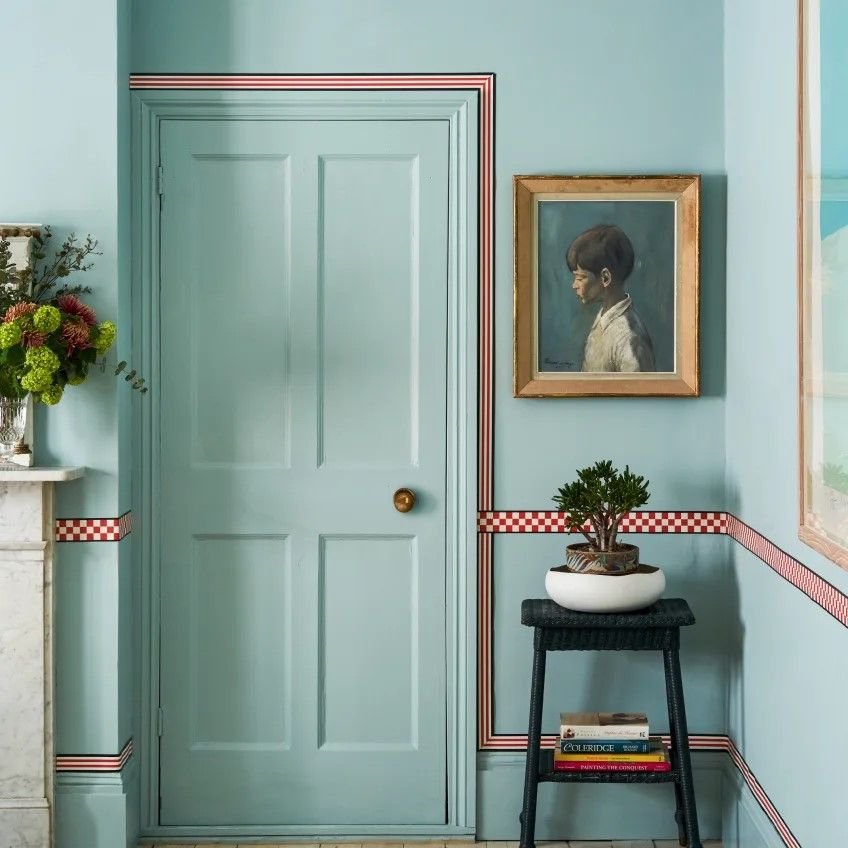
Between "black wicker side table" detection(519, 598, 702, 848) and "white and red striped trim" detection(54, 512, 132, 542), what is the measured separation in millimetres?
1153

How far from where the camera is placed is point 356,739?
9.59ft

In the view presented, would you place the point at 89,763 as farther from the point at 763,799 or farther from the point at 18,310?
the point at 763,799

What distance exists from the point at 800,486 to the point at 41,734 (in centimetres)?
207

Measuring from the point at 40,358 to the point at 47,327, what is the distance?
0.26 feet

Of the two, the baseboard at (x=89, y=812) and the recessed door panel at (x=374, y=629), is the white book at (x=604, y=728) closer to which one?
the recessed door panel at (x=374, y=629)

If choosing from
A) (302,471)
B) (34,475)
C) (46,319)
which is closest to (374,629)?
(302,471)

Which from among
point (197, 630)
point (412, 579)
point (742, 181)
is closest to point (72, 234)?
point (197, 630)

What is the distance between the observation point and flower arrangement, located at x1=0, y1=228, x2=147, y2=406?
244cm

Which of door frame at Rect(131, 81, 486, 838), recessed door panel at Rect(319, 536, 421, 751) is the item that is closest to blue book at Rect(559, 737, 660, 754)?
door frame at Rect(131, 81, 486, 838)

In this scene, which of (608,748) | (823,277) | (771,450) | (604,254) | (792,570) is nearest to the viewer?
(823,277)

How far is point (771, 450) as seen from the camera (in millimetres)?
2412

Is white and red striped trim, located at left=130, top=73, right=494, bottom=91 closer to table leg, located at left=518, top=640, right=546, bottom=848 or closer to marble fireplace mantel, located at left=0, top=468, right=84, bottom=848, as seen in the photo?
marble fireplace mantel, located at left=0, top=468, right=84, bottom=848

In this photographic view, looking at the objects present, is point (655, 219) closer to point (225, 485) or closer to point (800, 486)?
point (800, 486)

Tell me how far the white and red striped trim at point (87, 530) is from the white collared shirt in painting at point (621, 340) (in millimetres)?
1411
